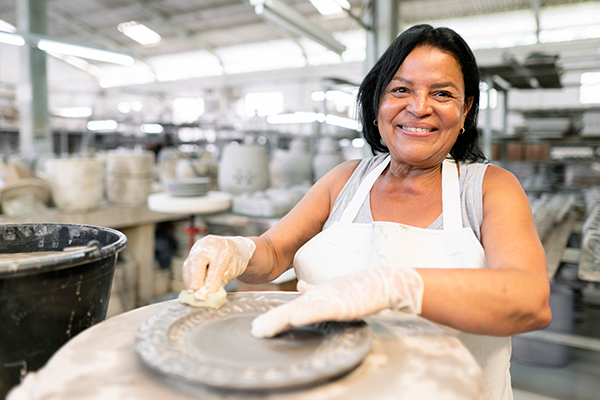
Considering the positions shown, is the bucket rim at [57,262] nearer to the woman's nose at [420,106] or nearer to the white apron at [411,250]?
the white apron at [411,250]

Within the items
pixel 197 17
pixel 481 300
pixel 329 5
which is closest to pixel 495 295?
pixel 481 300

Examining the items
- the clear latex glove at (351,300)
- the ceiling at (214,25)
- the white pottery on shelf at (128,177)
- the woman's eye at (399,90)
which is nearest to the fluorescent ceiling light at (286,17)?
the white pottery on shelf at (128,177)

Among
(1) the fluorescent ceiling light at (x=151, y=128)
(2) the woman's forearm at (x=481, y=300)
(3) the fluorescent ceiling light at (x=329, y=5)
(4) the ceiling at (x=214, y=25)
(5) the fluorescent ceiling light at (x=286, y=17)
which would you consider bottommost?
(2) the woman's forearm at (x=481, y=300)

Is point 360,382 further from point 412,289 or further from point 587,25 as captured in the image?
point 587,25

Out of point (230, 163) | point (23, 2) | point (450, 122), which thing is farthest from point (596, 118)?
point (23, 2)

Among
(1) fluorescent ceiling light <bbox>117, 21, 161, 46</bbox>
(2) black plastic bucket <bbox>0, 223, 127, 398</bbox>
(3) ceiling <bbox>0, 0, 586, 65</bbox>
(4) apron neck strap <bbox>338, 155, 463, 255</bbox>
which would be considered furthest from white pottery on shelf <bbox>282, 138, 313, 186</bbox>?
(1) fluorescent ceiling light <bbox>117, 21, 161, 46</bbox>

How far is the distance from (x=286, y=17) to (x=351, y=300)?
2.74 metres

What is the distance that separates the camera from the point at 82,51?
13.3ft

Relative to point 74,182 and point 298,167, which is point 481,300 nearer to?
point 74,182

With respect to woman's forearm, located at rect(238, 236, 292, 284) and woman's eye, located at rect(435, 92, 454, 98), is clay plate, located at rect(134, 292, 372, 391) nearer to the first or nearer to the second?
woman's forearm, located at rect(238, 236, 292, 284)

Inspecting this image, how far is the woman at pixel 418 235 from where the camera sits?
0.81 metres

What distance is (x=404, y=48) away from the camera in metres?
1.17

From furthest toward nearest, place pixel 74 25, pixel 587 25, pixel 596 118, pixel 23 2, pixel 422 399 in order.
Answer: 1. pixel 74 25
2. pixel 587 25
3. pixel 23 2
4. pixel 596 118
5. pixel 422 399

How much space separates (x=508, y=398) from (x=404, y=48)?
99 cm
